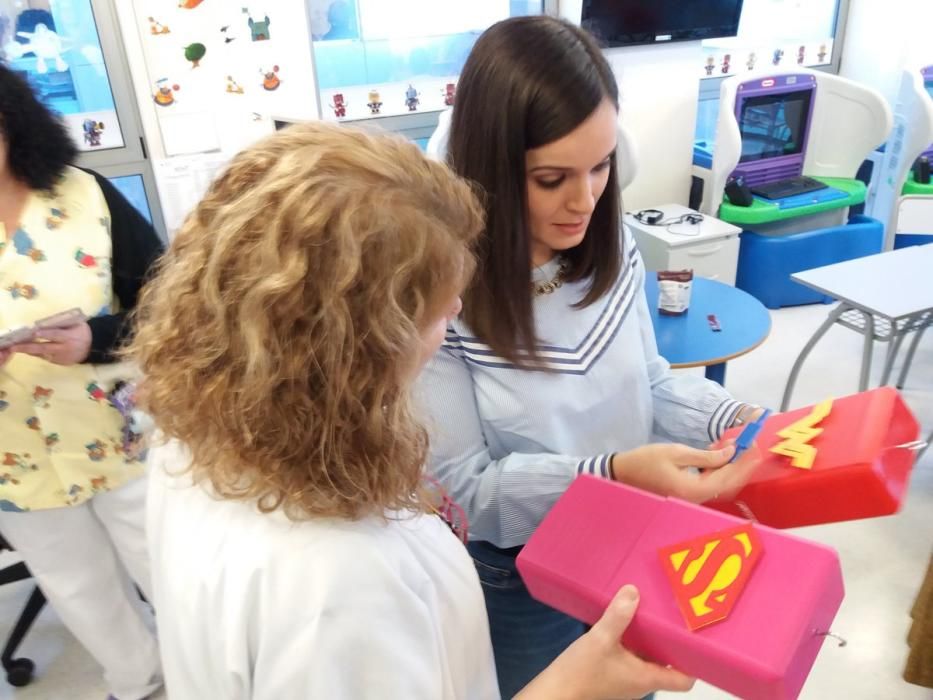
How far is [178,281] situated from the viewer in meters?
0.55

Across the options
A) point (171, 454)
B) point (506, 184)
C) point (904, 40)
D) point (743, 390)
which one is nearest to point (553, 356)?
point (506, 184)

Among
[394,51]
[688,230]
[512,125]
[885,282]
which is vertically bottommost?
[688,230]

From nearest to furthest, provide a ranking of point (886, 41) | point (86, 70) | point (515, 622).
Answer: point (515, 622), point (86, 70), point (886, 41)

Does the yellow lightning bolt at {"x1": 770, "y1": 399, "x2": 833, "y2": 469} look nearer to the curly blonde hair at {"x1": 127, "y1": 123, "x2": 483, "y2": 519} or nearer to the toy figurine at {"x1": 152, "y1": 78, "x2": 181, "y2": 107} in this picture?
the curly blonde hair at {"x1": 127, "y1": 123, "x2": 483, "y2": 519}

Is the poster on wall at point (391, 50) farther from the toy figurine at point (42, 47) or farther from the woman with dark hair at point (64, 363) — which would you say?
the woman with dark hair at point (64, 363)

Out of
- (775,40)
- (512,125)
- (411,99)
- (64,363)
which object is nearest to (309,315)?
(512,125)

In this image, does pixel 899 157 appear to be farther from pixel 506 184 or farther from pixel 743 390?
pixel 506 184

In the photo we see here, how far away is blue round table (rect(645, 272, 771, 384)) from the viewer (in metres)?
1.86

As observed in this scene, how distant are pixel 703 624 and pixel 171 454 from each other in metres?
0.55

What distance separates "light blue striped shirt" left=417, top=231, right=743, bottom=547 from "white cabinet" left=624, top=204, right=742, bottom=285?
89.3 inches

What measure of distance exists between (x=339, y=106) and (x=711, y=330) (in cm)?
208

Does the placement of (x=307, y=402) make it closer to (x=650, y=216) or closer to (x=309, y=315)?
(x=309, y=315)

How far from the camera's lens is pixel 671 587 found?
77 cm

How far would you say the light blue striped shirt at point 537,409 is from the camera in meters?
0.95
